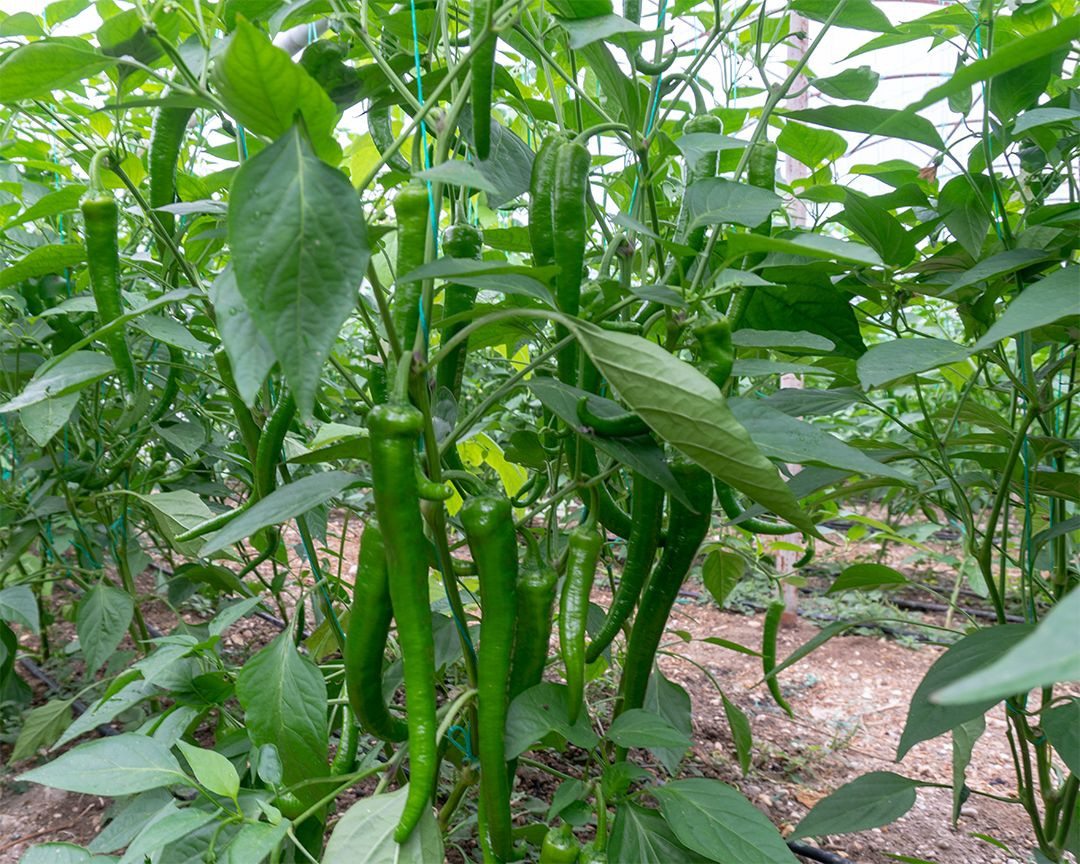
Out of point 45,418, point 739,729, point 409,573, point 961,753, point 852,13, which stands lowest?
point 739,729

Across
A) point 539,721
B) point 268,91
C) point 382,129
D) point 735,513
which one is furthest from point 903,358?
point 382,129

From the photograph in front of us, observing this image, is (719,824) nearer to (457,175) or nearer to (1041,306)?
(1041,306)

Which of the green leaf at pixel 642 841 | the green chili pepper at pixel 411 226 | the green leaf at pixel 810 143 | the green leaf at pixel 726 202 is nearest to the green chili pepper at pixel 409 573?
the green chili pepper at pixel 411 226

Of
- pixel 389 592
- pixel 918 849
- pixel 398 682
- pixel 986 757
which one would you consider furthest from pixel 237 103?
pixel 986 757

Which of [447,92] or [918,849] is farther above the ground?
[447,92]

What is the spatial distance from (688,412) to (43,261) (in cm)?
97

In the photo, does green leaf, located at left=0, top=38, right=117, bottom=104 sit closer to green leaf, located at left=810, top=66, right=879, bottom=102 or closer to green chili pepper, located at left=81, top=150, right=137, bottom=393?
green chili pepper, located at left=81, top=150, right=137, bottom=393

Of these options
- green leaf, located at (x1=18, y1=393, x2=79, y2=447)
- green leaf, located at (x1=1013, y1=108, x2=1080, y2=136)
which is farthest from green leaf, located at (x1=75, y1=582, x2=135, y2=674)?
green leaf, located at (x1=1013, y1=108, x2=1080, y2=136)

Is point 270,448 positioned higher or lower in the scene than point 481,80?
lower

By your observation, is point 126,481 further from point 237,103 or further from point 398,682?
point 237,103

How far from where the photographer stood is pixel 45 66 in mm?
740

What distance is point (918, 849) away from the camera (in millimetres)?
1510

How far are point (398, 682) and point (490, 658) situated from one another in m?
0.31

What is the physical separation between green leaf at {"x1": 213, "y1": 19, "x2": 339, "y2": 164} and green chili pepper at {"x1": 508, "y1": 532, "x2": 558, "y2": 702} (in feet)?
1.54
